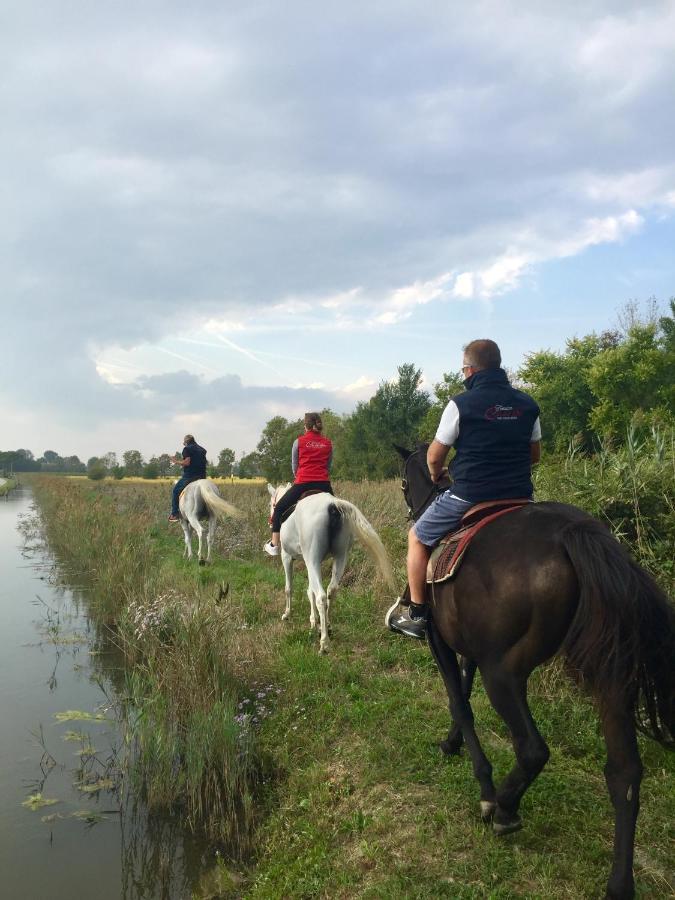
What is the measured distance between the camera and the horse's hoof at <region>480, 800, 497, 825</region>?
371 cm

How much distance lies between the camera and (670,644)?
3039mm

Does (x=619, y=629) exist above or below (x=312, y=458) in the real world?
below

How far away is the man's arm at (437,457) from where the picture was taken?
13.3 ft

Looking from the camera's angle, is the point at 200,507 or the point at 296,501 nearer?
the point at 296,501

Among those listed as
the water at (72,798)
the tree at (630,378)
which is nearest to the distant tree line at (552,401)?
the tree at (630,378)

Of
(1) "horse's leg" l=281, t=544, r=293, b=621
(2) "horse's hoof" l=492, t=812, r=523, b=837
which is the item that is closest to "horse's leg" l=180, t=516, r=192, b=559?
(1) "horse's leg" l=281, t=544, r=293, b=621

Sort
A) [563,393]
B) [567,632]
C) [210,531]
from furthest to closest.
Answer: [563,393] < [210,531] < [567,632]

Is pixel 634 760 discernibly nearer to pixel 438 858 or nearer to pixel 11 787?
pixel 438 858

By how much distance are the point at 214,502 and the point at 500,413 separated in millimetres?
10125

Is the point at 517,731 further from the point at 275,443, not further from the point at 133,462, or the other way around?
the point at 133,462

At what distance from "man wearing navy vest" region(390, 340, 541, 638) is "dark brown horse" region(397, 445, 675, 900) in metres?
0.26

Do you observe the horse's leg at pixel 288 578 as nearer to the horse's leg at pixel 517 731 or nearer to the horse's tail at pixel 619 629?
the horse's leg at pixel 517 731

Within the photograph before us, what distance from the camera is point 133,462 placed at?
7238 cm

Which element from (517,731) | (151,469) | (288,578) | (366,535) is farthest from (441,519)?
(151,469)
